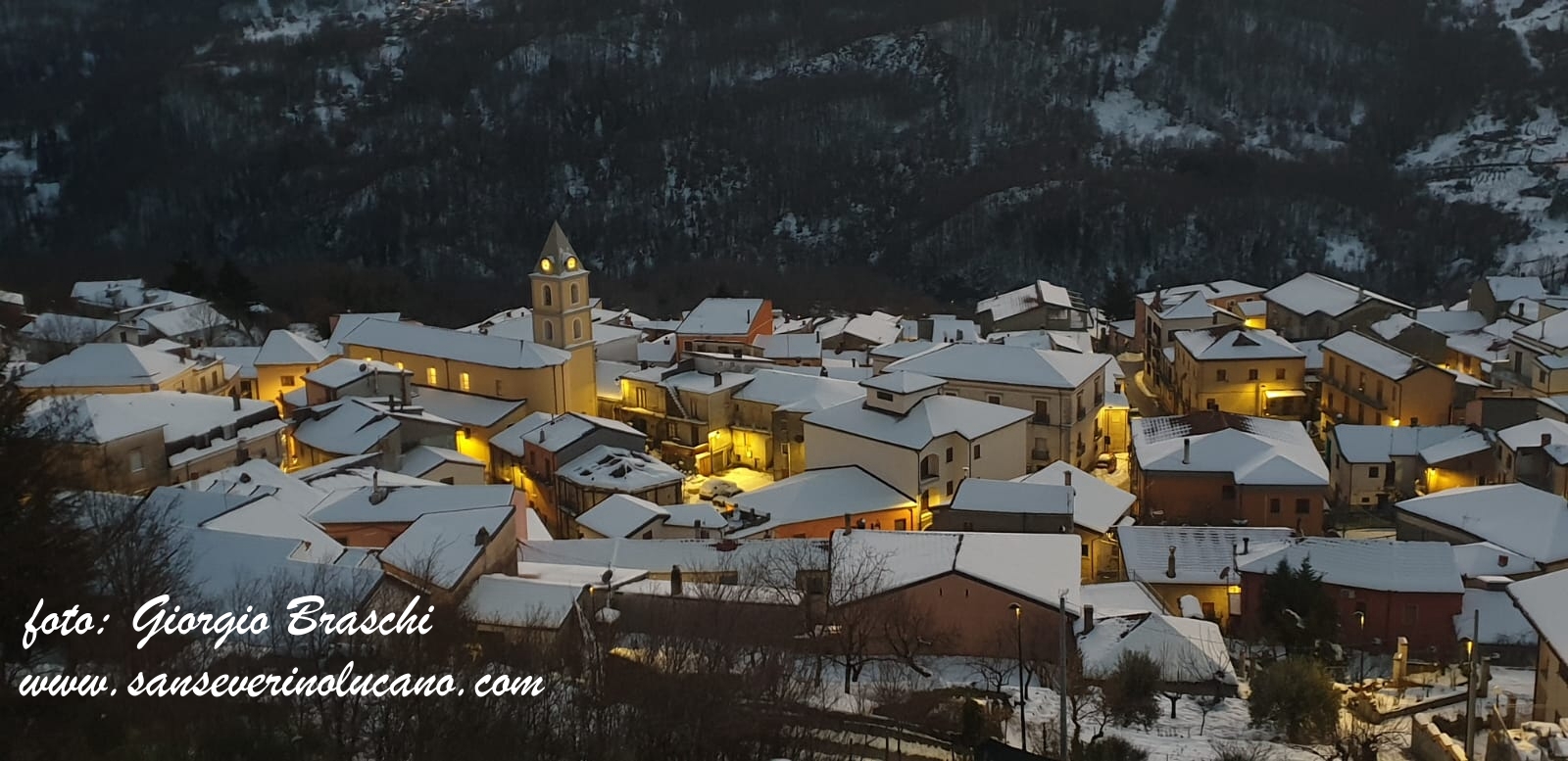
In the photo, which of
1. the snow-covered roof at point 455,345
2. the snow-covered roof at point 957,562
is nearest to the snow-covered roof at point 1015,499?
the snow-covered roof at point 957,562

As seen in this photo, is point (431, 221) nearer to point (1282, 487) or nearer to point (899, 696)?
point (1282, 487)

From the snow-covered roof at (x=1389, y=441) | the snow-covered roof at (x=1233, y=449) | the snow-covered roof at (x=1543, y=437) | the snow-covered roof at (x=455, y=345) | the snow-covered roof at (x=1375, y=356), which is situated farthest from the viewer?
the snow-covered roof at (x=455, y=345)

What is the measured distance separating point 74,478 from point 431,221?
322ft

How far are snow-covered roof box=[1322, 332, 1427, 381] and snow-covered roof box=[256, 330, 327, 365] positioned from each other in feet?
121

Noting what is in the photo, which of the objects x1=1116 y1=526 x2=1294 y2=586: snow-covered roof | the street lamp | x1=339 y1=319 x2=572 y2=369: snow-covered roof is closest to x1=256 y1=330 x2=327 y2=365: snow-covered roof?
x1=339 y1=319 x2=572 y2=369: snow-covered roof

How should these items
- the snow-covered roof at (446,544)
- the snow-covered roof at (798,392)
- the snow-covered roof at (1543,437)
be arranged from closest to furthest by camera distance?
the snow-covered roof at (446,544), the snow-covered roof at (1543,437), the snow-covered roof at (798,392)

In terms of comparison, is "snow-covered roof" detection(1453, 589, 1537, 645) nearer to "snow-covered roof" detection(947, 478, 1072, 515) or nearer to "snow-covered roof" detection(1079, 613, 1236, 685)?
"snow-covered roof" detection(1079, 613, 1236, 685)

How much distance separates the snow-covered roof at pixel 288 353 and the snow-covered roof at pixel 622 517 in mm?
20282

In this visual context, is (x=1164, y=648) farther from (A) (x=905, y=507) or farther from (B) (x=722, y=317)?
(B) (x=722, y=317)

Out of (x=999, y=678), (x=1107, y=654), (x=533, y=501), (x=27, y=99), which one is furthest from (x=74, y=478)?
(x=27, y=99)

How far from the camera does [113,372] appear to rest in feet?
133

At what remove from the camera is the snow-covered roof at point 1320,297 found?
5603 centimetres

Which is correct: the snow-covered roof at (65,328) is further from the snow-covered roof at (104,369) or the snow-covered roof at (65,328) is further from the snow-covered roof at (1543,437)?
the snow-covered roof at (1543,437)

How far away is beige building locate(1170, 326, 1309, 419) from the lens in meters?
44.8
